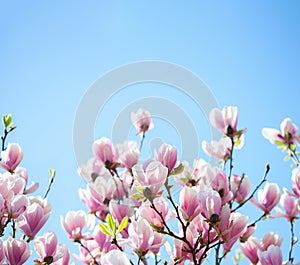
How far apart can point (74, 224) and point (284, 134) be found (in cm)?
86

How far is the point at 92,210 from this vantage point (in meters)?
1.34

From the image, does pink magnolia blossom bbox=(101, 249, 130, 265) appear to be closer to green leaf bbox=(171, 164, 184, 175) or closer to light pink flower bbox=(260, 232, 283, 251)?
green leaf bbox=(171, 164, 184, 175)

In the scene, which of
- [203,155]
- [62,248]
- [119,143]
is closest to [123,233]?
[62,248]

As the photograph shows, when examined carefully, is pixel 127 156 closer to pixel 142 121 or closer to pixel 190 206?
pixel 142 121

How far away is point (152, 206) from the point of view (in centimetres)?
95

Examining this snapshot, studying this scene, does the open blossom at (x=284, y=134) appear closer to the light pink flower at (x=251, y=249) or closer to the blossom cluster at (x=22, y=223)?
the light pink flower at (x=251, y=249)

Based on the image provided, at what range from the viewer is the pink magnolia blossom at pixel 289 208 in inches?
55.7

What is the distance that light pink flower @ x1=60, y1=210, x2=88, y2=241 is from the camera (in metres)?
1.30

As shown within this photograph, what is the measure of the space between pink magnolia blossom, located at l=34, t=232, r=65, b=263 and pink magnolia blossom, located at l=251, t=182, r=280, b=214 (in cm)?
67

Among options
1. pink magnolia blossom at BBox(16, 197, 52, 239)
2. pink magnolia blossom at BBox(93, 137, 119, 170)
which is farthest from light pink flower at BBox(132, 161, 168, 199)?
pink magnolia blossom at BBox(93, 137, 119, 170)

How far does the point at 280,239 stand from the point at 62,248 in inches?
24.4

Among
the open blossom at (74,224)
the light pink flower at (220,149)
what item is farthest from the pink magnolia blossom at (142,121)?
the open blossom at (74,224)

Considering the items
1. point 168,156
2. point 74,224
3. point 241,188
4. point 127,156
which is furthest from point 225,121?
point 74,224

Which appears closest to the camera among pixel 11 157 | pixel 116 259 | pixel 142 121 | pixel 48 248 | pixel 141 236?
pixel 116 259
